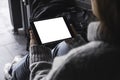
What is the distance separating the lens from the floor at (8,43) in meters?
2.22

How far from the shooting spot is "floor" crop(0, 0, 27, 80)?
2222 millimetres

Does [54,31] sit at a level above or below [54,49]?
above

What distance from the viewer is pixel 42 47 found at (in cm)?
119

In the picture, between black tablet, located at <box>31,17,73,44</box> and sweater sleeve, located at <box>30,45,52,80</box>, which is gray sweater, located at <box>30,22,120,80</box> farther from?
black tablet, located at <box>31,17,73,44</box>

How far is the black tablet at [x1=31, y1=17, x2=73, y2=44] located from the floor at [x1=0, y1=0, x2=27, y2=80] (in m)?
0.79

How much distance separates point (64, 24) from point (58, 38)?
0.40ft

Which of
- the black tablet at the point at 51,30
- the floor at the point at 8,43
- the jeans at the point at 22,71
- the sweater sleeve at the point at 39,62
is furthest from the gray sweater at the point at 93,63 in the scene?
the floor at the point at 8,43

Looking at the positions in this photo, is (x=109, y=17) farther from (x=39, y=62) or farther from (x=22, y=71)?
(x=22, y=71)

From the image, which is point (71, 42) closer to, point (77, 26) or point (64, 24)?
point (64, 24)

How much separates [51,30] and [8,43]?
1188 millimetres

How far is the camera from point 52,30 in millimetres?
Answer: 1410

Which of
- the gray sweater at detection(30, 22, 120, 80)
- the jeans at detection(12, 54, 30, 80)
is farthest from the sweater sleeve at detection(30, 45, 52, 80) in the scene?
the gray sweater at detection(30, 22, 120, 80)

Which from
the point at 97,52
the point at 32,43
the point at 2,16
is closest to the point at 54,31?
the point at 32,43

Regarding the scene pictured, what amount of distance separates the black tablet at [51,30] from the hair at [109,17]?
24.3 inches
